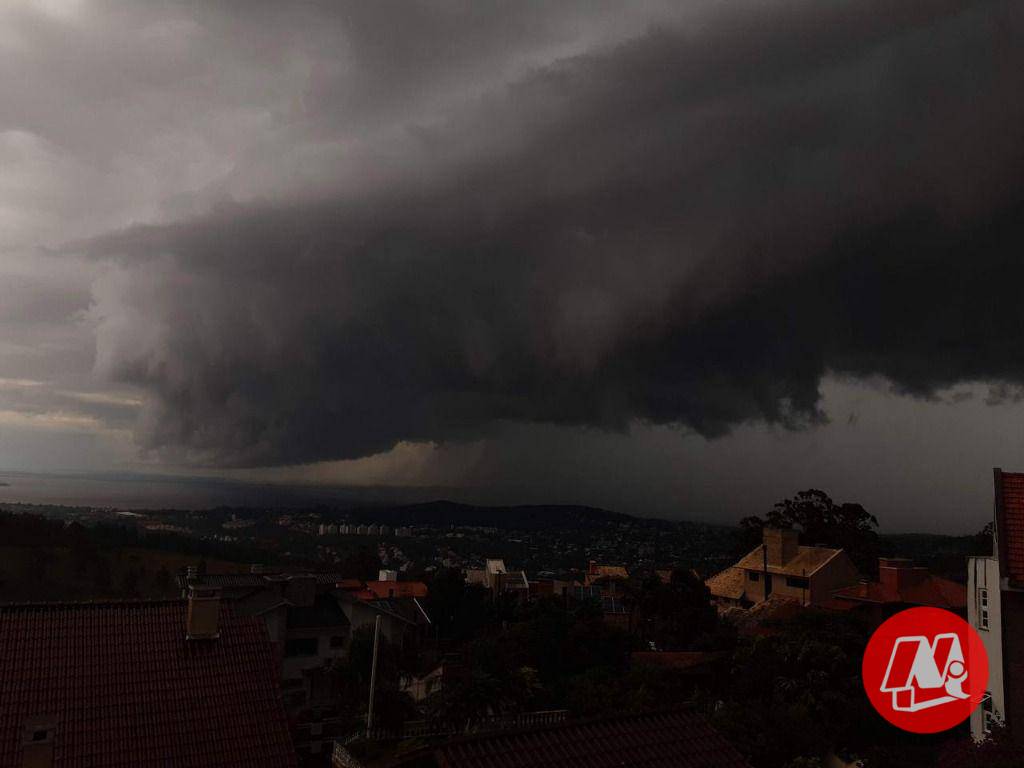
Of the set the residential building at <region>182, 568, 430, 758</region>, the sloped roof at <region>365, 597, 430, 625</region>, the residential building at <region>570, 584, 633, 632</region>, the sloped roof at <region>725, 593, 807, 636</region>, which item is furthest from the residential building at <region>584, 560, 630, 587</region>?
the residential building at <region>182, 568, 430, 758</region>

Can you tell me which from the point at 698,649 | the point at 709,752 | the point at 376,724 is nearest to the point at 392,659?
the point at 376,724

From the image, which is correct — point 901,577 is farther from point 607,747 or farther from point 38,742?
point 38,742

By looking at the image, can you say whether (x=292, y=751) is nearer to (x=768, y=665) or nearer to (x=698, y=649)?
(x=768, y=665)

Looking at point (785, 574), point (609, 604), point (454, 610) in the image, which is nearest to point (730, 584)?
point (785, 574)

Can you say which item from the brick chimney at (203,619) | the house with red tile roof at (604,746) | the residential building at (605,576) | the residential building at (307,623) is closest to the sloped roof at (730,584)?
the residential building at (605,576)

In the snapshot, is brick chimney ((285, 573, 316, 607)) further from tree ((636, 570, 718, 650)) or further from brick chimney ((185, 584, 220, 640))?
brick chimney ((185, 584, 220, 640))

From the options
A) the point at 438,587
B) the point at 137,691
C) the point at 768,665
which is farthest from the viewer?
the point at 438,587

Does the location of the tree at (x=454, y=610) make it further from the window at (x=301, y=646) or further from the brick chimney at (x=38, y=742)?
the brick chimney at (x=38, y=742)
